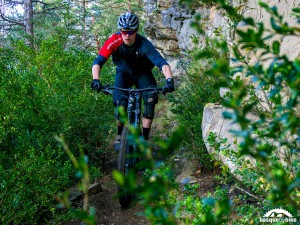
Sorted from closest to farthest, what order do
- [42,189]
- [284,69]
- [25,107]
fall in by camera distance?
[284,69], [42,189], [25,107]

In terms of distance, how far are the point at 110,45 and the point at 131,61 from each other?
44 cm

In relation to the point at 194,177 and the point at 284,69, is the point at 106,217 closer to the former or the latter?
the point at 194,177

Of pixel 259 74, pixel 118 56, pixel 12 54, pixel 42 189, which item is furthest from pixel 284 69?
pixel 12 54

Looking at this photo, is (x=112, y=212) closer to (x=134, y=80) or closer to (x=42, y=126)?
(x=42, y=126)

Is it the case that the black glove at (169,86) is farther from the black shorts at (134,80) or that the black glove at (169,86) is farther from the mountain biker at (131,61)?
the black shorts at (134,80)

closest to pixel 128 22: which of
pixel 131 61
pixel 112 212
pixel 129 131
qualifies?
pixel 131 61

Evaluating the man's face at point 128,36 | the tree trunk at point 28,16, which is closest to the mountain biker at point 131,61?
the man's face at point 128,36

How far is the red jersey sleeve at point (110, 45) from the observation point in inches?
221

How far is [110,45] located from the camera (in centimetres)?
562

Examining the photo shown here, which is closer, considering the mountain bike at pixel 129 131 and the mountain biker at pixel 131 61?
the mountain bike at pixel 129 131

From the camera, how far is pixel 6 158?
15.1ft

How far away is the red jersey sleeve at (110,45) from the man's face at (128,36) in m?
0.14

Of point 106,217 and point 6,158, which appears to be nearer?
point 6,158

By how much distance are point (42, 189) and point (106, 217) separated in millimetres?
1299
